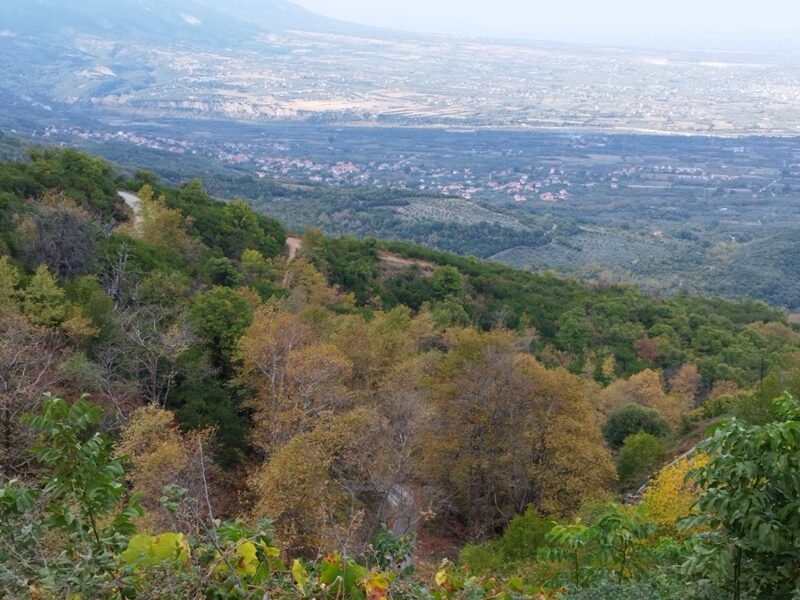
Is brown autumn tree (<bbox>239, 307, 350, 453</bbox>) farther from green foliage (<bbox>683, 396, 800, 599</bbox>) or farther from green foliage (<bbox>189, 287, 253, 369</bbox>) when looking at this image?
green foliage (<bbox>683, 396, 800, 599</bbox>)

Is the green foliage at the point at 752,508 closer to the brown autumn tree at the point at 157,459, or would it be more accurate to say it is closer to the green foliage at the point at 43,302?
the brown autumn tree at the point at 157,459

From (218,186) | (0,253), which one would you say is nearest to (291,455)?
(0,253)

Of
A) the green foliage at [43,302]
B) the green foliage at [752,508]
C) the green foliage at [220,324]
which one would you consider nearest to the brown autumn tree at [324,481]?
the green foliage at [220,324]

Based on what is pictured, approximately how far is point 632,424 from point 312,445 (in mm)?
11822

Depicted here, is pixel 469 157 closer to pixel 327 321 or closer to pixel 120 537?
pixel 327 321

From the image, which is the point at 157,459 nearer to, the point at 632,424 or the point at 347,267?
the point at 632,424

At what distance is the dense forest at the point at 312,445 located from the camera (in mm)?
3576

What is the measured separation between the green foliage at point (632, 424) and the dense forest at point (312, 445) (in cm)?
8

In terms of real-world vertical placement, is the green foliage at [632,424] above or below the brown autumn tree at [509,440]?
below

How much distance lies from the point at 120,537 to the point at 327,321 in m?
15.3

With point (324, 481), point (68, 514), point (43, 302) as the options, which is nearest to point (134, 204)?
point (43, 302)

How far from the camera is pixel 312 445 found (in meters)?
12.1

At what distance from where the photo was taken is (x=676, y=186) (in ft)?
380

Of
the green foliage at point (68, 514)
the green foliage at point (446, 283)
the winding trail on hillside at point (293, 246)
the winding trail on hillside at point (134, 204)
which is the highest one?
the green foliage at point (68, 514)
